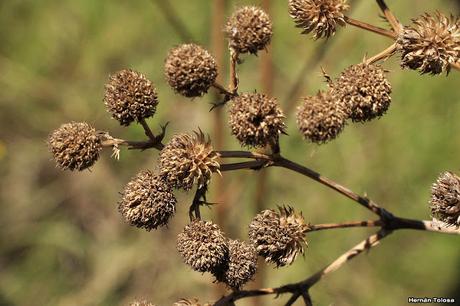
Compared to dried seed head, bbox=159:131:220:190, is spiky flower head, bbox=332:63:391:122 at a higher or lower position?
higher

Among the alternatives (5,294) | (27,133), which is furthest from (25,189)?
(5,294)

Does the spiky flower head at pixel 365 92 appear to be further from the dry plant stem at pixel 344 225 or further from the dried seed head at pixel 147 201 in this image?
the dried seed head at pixel 147 201

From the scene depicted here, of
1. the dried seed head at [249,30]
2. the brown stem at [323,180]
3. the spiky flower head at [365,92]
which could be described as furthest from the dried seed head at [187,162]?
the spiky flower head at [365,92]

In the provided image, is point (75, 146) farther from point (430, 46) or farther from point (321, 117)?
point (430, 46)

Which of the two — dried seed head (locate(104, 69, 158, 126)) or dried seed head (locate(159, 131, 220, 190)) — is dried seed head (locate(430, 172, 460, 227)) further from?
dried seed head (locate(104, 69, 158, 126))

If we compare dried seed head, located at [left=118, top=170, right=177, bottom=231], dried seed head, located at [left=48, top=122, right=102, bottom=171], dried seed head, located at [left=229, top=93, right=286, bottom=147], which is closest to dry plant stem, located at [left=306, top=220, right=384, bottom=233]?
dried seed head, located at [left=229, top=93, right=286, bottom=147]

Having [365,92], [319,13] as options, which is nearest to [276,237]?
[365,92]

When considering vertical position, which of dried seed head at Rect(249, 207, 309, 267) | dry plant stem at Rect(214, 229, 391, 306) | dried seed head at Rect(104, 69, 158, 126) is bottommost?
dry plant stem at Rect(214, 229, 391, 306)
